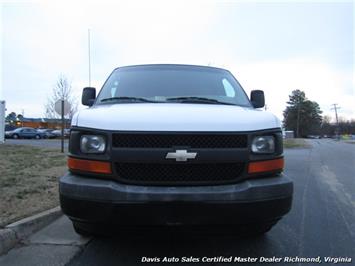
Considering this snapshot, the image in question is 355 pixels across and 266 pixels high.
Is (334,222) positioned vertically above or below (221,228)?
below

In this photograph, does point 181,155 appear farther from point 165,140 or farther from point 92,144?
point 92,144

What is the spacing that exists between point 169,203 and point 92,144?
2.74 ft

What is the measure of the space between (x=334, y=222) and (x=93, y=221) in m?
3.51

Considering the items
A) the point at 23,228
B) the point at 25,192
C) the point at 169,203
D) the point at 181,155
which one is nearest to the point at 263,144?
the point at 181,155

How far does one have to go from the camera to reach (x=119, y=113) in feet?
11.2

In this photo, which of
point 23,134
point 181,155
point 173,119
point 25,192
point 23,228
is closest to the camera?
point 181,155

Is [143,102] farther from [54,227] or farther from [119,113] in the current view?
[54,227]

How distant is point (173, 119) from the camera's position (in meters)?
3.26

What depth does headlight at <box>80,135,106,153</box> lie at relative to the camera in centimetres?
323

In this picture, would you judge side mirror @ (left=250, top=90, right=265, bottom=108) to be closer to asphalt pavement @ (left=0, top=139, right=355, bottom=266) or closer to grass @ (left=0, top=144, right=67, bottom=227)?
asphalt pavement @ (left=0, top=139, right=355, bottom=266)

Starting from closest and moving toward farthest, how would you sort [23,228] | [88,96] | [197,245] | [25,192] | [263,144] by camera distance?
[263,144] → [197,245] → [23,228] → [88,96] → [25,192]

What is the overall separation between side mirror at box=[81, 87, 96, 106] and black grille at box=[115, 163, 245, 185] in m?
1.91

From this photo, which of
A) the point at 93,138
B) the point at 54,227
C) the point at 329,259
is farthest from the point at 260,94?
the point at 54,227

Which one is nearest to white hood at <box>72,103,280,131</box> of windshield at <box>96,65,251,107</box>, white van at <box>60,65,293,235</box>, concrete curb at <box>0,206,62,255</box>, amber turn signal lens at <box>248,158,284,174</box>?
white van at <box>60,65,293,235</box>
